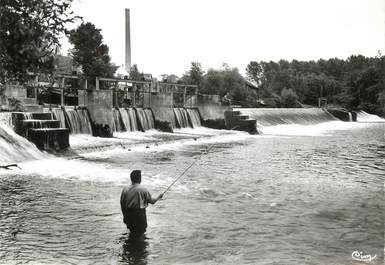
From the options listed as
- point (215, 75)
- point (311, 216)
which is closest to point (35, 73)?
point (311, 216)

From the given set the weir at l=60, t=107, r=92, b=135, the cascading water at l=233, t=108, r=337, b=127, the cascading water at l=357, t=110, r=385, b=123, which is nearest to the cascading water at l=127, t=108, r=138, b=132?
the weir at l=60, t=107, r=92, b=135

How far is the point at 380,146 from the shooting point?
86.0ft

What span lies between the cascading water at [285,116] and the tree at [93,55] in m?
14.7

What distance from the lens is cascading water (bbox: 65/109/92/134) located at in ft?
80.8

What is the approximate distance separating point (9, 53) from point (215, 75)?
198 feet

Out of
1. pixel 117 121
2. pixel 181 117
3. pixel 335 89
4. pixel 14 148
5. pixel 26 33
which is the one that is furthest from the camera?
pixel 335 89

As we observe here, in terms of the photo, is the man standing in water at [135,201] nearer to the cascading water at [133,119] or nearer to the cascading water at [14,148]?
the cascading water at [14,148]

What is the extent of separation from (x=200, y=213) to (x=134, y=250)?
274 cm

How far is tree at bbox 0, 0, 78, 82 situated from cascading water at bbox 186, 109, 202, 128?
2872cm

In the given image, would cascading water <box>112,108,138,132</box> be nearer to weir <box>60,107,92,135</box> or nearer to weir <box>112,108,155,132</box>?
weir <box>112,108,155,132</box>

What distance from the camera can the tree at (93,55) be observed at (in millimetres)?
48094

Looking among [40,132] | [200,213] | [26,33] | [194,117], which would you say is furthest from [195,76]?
[26,33]

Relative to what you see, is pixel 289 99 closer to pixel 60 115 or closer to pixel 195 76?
pixel 195 76

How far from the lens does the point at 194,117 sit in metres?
35.7
